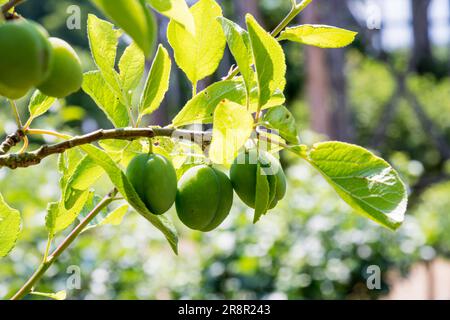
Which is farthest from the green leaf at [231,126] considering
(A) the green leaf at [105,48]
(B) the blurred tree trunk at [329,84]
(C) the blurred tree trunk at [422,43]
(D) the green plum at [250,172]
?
(C) the blurred tree trunk at [422,43]

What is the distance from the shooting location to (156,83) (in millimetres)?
537

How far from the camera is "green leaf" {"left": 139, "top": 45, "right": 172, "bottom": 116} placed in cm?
53

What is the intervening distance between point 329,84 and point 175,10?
4653 millimetres

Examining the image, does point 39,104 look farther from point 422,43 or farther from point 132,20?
point 422,43

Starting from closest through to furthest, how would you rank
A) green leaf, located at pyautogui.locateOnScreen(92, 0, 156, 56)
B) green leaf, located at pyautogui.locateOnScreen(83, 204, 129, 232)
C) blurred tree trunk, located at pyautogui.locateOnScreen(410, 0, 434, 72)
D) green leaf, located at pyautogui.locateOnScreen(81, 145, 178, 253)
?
green leaf, located at pyautogui.locateOnScreen(92, 0, 156, 56) → green leaf, located at pyautogui.locateOnScreen(81, 145, 178, 253) → green leaf, located at pyautogui.locateOnScreen(83, 204, 129, 232) → blurred tree trunk, located at pyautogui.locateOnScreen(410, 0, 434, 72)

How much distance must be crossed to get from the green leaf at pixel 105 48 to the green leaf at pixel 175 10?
15cm

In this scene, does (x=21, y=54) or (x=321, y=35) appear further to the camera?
(x=321, y=35)

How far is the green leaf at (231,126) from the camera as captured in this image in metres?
0.43

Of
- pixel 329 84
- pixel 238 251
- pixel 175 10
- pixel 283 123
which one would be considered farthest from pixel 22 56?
pixel 329 84

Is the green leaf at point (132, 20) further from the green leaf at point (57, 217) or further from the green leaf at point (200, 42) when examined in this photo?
the green leaf at point (57, 217)

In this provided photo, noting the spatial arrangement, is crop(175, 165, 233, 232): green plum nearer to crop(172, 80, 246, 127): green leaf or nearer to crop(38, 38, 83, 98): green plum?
crop(172, 80, 246, 127): green leaf

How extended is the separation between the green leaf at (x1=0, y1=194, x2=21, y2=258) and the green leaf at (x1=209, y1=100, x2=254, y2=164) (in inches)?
8.6

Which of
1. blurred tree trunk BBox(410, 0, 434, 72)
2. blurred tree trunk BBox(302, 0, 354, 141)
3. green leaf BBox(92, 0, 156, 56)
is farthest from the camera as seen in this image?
blurred tree trunk BBox(410, 0, 434, 72)

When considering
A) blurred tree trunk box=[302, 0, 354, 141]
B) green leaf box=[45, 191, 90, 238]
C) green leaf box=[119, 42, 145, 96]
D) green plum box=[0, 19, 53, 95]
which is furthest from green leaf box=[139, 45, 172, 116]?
blurred tree trunk box=[302, 0, 354, 141]
